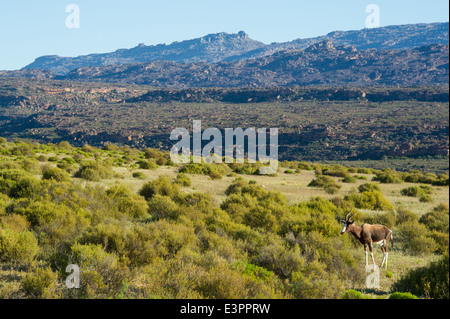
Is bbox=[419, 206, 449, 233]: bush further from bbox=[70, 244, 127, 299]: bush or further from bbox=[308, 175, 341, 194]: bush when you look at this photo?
bbox=[70, 244, 127, 299]: bush

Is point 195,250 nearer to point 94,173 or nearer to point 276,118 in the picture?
point 94,173

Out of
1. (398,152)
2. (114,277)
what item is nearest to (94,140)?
(398,152)

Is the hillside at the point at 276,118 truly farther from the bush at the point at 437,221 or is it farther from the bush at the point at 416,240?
the bush at the point at 416,240

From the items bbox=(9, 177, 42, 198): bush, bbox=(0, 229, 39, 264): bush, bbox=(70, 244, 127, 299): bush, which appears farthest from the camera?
bbox=(9, 177, 42, 198): bush

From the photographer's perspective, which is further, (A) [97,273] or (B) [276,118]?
(B) [276,118]

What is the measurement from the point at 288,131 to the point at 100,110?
6871cm

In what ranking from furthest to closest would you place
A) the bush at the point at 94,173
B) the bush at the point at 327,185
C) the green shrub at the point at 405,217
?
the bush at the point at 327,185, the bush at the point at 94,173, the green shrub at the point at 405,217

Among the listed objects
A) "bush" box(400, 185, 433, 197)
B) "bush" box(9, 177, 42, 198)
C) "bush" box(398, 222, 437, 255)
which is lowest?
"bush" box(400, 185, 433, 197)

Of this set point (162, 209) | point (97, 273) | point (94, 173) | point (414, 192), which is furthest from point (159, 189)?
point (414, 192)

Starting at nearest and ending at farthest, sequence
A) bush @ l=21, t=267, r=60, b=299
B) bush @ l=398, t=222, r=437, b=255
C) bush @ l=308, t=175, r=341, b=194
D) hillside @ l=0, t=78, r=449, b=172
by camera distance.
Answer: bush @ l=21, t=267, r=60, b=299 < bush @ l=398, t=222, r=437, b=255 < bush @ l=308, t=175, r=341, b=194 < hillside @ l=0, t=78, r=449, b=172

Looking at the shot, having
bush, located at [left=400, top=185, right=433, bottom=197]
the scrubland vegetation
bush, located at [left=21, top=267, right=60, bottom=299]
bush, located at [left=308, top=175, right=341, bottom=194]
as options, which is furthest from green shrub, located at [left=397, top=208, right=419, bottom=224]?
bush, located at [left=21, top=267, right=60, bottom=299]

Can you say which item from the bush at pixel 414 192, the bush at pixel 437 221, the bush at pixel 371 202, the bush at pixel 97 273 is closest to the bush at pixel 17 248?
the bush at pixel 97 273

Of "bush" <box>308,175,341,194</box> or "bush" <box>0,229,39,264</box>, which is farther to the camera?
"bush" <box>308,175,341,194</box>
